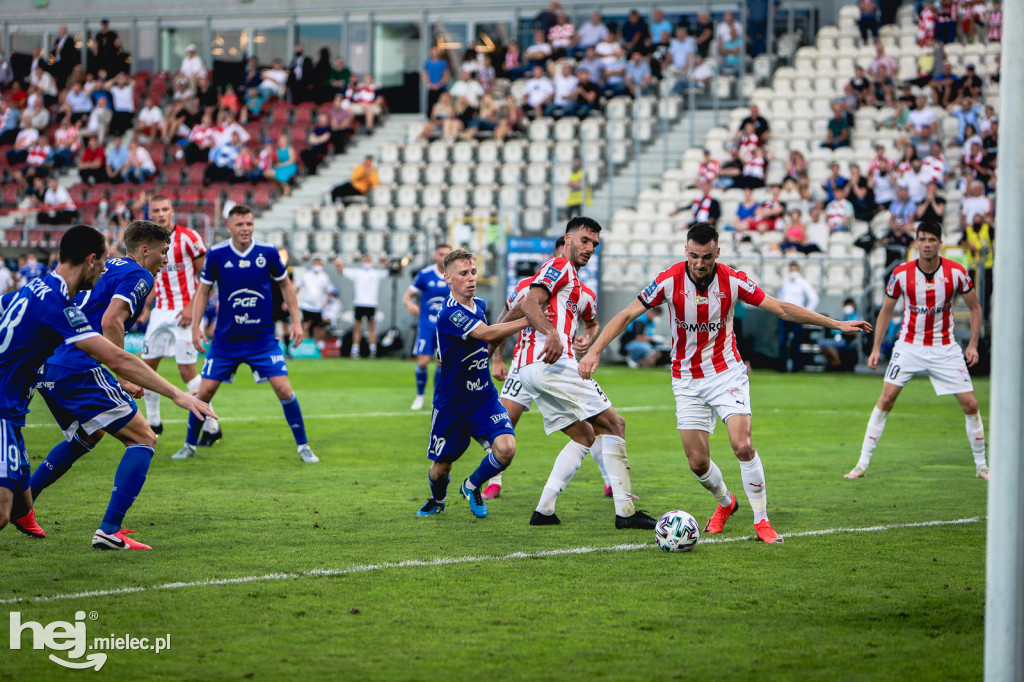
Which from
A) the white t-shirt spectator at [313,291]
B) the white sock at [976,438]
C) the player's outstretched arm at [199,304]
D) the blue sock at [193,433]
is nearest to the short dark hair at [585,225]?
the player's outstretched arm at [199,304]

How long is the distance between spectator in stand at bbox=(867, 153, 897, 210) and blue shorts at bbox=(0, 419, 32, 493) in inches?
820

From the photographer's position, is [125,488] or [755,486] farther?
[755,486]

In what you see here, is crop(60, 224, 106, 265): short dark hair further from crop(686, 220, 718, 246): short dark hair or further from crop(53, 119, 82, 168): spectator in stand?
crop(53, 119, 82, 168): spectator in stand

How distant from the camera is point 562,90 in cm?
3016

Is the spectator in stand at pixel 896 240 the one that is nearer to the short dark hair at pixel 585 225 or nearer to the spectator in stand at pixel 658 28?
the spectator in stand at pixel 658 28

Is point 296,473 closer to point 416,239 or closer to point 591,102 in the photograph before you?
point 416,239

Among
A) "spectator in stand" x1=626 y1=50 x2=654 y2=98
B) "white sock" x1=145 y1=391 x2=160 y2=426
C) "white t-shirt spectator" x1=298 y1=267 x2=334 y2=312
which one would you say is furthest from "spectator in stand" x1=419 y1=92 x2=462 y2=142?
"white sock" x1=145 y1=391 x2=160 y2=426

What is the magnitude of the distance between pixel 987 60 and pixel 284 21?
65.2 ft

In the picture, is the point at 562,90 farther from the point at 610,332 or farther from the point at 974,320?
the point at 610,332

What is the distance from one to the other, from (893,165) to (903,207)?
1009 millimetres

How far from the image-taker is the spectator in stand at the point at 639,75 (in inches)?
1166

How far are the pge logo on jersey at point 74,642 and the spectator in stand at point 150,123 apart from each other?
1220 inches

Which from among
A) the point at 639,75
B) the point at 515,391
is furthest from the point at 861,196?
the point at 515,391

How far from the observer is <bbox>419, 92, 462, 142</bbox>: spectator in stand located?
30922 millimetres
